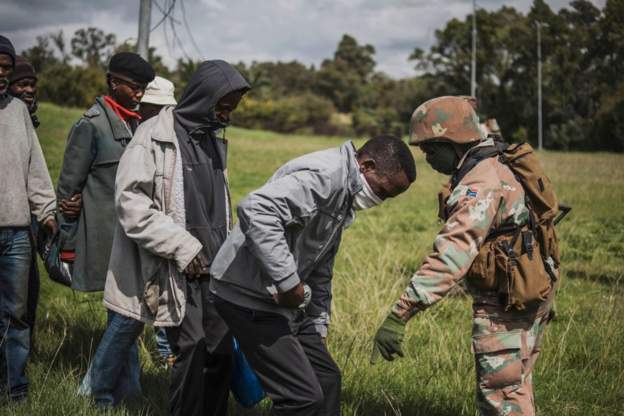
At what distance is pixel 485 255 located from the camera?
318cm

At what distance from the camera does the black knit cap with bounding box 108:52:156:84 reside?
13.8 ft

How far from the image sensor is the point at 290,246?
10.2 feet

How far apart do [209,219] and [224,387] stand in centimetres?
94

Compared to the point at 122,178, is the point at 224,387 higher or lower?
lower

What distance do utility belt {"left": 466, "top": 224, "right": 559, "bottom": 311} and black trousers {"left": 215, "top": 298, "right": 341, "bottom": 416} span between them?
0.92 m

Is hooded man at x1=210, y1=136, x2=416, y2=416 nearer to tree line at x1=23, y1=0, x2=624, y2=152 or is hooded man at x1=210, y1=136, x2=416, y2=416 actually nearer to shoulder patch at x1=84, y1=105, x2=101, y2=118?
shoulder patch at x1=84, y1=105, x2=101, y2=118

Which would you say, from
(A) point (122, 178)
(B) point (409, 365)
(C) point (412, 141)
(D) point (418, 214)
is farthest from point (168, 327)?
(D) point (418, 214)

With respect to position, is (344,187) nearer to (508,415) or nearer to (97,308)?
(508,415)

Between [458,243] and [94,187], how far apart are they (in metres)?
2.37

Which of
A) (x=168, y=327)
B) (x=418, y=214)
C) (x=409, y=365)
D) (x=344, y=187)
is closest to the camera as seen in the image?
(x=344, y=187)

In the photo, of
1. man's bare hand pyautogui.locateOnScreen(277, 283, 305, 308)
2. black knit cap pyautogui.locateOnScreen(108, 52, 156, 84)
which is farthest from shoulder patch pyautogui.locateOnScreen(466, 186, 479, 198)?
black knit cap pyautogui.locateOnScreen(108, 52, 156, 84)

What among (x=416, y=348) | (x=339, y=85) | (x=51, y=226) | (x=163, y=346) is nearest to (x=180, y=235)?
(x=51, y=226)

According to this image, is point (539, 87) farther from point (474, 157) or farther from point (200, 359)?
point (200, 359)

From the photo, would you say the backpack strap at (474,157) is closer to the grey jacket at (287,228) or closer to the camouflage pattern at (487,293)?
the camouflage pattern at (487,293)
